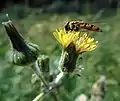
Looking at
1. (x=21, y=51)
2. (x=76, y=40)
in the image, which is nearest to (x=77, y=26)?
(x=76, y=40)

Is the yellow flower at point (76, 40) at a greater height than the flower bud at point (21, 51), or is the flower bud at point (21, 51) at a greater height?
the yellow flower at point (76, 40)

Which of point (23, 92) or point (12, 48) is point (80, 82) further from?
point (12, 48)

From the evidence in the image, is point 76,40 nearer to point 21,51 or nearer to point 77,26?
point 77,26

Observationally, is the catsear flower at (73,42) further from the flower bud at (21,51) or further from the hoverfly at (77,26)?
the flower bud at (21,51)

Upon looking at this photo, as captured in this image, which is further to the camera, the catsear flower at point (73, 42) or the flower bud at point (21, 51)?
the flower bud at point (21, 51)

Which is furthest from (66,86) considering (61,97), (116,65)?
(116,65)

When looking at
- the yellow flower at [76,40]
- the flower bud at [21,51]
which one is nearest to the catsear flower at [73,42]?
the yellow flower at [76,40]

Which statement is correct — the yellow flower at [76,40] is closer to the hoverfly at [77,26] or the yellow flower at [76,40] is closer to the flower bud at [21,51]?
the hoverfly at [77,26]

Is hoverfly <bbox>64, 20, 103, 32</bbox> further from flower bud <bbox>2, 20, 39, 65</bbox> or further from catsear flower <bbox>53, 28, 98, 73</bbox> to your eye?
flower bud <bbox>2, 20, 39, 65</bbox>

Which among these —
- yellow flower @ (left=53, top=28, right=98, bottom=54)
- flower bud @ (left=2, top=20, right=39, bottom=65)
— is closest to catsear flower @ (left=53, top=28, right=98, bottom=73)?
yellow flower @ (left=53, top=28, right=98, bottom=54)

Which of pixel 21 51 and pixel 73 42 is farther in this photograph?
pixel 21 51
